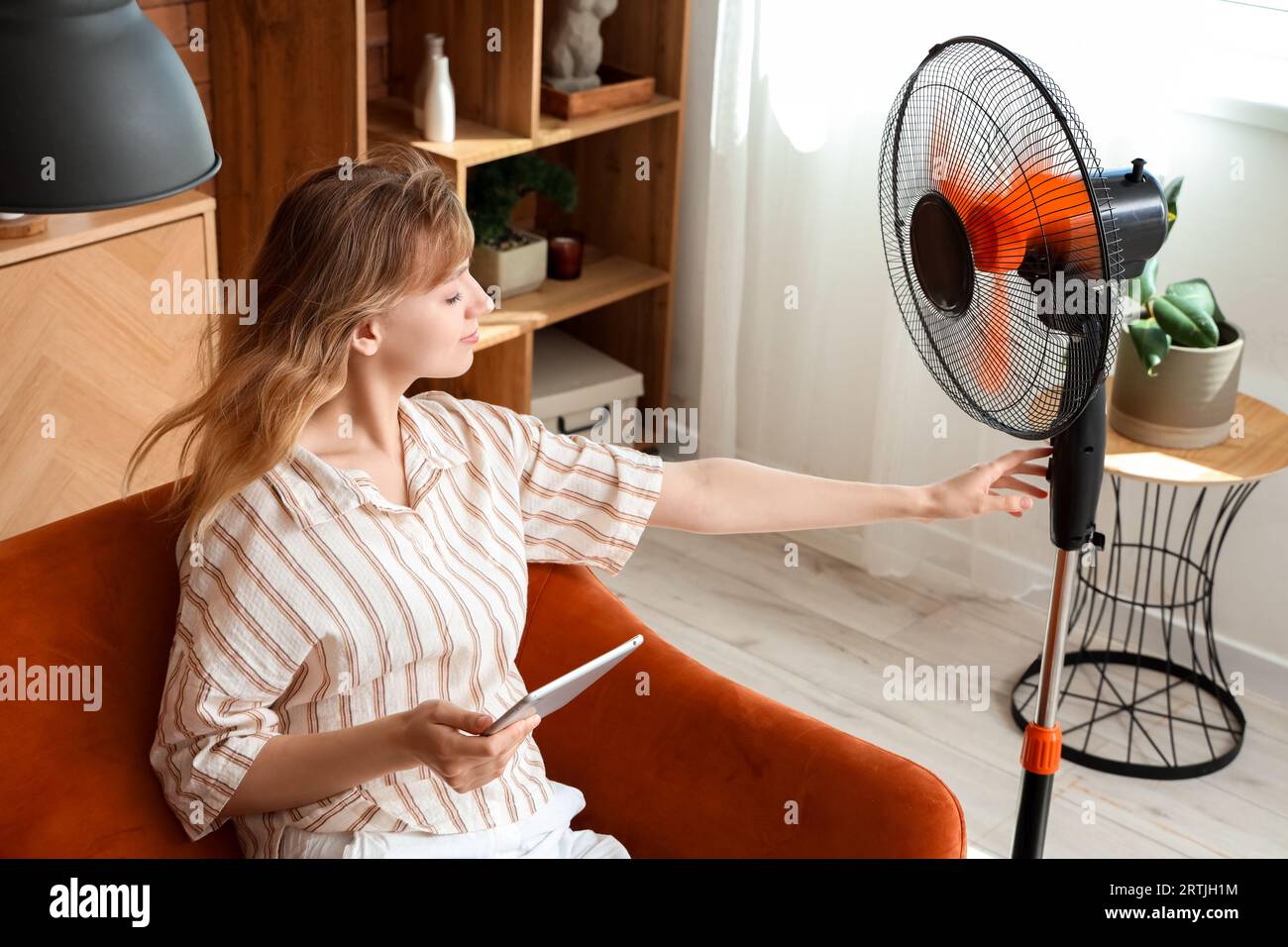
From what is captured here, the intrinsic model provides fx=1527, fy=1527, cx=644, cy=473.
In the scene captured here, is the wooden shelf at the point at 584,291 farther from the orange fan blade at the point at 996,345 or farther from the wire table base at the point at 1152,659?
the orange fan blade at the point at 996,345

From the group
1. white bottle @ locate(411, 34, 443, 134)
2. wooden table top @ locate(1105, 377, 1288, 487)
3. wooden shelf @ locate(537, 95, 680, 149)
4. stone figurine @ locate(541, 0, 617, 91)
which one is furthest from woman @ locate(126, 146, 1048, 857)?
stone figurine @ locate(541, 0, 617, 91)

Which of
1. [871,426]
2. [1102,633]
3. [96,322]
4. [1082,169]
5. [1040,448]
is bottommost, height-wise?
[1102,633]

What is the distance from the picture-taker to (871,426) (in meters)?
3.12

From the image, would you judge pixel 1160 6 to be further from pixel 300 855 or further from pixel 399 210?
pixel 300 855

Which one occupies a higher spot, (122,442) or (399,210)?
(399,210)

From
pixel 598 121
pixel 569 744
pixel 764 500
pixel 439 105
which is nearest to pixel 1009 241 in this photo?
pixel 764 500

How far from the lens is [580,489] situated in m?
1.70

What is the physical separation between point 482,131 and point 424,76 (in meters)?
0.15

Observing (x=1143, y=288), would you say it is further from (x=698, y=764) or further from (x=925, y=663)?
(x=698, y=764)

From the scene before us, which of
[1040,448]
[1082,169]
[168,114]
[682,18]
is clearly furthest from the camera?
[682,18]

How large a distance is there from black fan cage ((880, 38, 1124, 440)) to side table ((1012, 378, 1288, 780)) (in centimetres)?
93
